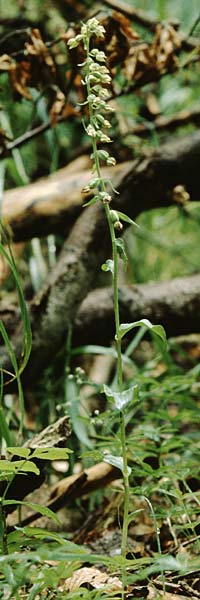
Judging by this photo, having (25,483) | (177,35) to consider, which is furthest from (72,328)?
(177,35)

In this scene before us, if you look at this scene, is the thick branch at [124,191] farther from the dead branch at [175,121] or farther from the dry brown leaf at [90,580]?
the dry brown leaf at [90,580]

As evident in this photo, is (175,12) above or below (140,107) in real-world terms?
above

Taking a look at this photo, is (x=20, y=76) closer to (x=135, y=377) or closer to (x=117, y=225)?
(x=135, y=377)

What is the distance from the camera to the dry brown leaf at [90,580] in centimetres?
129

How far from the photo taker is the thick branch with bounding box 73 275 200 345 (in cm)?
246

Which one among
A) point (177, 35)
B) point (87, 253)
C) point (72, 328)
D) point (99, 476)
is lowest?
point (99, 476)

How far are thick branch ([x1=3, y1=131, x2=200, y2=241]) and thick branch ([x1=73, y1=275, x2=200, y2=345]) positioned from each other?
13.3 inches

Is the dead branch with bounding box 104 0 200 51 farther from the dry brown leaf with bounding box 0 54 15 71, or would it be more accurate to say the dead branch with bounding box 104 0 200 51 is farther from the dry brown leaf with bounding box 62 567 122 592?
the dry brown leaf with bounding box 62 567 122 592

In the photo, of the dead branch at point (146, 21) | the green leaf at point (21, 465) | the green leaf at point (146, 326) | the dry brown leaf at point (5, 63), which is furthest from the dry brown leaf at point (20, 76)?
the green leaf at point (21, 465)

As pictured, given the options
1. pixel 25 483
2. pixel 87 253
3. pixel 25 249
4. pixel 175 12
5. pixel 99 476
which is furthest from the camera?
pixel 175 12

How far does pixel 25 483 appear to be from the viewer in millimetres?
1451

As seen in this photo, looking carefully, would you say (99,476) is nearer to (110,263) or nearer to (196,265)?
(110,263)

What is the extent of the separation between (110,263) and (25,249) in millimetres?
1718

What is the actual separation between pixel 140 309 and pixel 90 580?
4.22 feet
